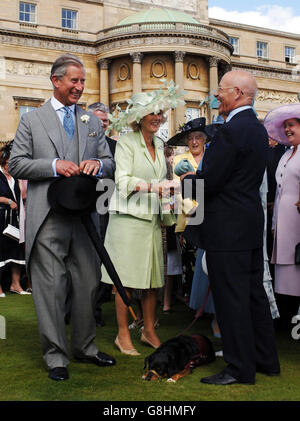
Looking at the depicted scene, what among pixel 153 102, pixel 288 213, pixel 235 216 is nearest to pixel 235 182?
pixel 235 216

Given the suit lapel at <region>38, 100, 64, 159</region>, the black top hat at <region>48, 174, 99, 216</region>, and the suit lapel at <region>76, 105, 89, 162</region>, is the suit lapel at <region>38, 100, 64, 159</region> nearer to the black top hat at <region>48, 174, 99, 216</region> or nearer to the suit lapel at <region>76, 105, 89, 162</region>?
the suit lapel at <region>76, 105, 89, 162</region>

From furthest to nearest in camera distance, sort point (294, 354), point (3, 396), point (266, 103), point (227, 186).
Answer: point (266, 103) < point (294, 354) < point (227, 186) < point (3, 396)

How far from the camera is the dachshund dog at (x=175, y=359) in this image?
4.03 metres

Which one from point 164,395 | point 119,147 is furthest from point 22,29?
point 164,395

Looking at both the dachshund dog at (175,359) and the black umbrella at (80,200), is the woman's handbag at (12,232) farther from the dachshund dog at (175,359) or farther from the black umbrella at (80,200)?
the dachshund dog at (175,359)

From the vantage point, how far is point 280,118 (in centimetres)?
516

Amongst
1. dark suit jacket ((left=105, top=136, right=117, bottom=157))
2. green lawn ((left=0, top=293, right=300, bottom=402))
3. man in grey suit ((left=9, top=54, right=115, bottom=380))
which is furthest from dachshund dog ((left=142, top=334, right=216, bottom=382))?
dark suit jacket ((left=105, top=136, right=117, bottom=157))

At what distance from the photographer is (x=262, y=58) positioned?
4212cm

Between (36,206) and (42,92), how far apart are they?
29.5m

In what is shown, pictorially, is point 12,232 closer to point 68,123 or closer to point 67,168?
point 68,123

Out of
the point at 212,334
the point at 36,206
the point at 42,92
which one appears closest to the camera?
the point at 36,206

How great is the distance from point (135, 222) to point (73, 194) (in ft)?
3.26

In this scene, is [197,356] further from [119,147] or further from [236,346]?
[119,147]

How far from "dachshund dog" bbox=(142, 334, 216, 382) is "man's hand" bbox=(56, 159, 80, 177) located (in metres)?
1.53
